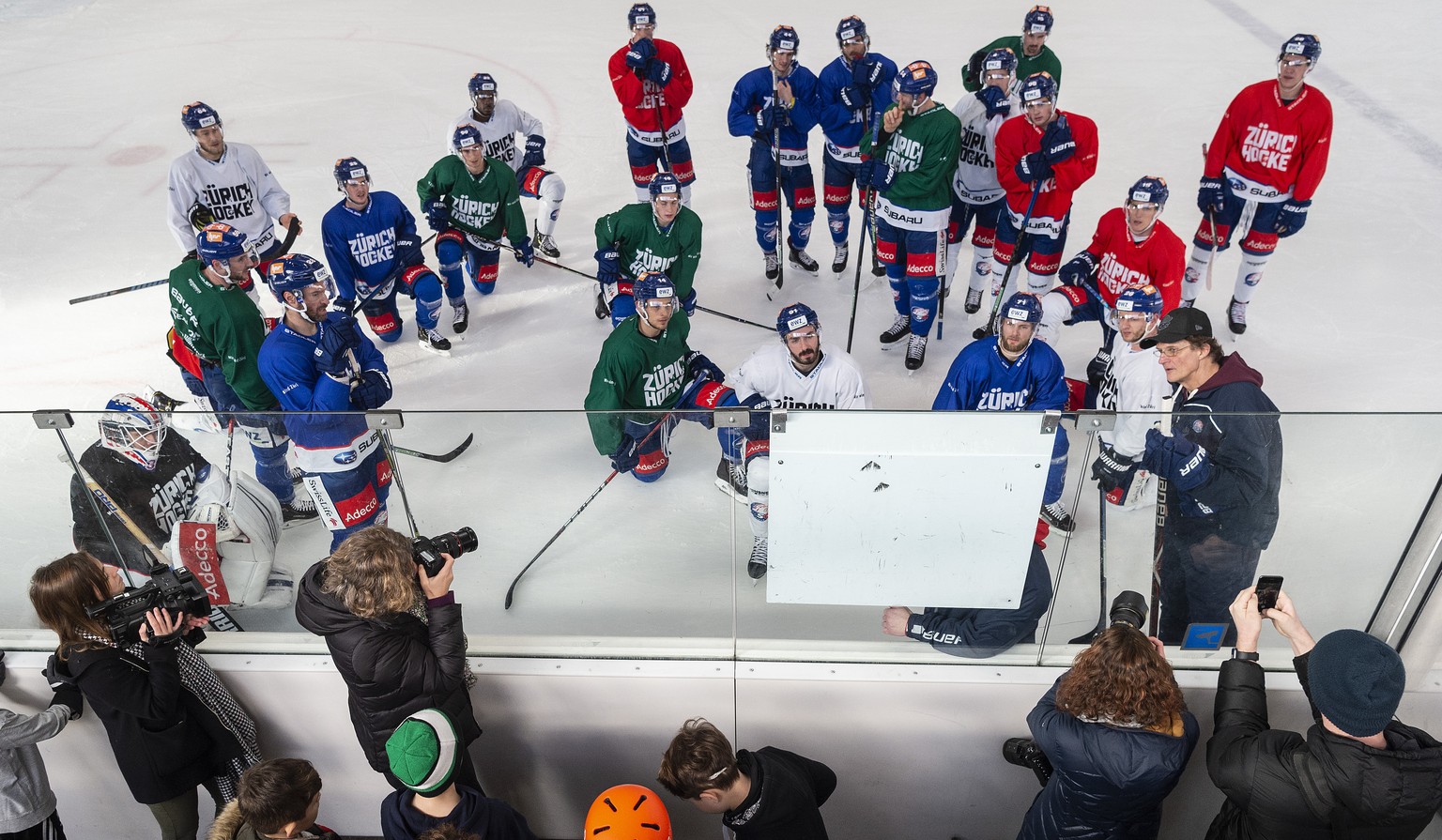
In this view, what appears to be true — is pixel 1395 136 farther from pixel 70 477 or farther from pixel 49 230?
pixel 49 230

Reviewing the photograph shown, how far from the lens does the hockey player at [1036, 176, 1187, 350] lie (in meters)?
3.72

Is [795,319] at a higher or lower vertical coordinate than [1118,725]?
higher

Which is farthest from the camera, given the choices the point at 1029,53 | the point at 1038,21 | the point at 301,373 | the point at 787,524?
the point at 1029,53

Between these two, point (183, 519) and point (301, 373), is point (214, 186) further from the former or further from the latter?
point (183, 519)

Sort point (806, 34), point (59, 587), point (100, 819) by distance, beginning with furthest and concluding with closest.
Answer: point (806, 34) < point (100, 819) < point (59, 587)

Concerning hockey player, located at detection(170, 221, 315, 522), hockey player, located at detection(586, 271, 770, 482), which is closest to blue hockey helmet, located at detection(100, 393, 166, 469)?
hockey player, located at detection(170, 221, 315, 522)

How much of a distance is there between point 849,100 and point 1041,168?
3.60ft

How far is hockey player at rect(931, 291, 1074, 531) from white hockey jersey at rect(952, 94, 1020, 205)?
1.54 metres

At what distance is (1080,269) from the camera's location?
12.9 feet

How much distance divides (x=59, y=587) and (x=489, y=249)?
3188 millimetres

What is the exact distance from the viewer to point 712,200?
20.2ft

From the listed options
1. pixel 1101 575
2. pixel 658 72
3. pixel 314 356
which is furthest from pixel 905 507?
pixel 658 72

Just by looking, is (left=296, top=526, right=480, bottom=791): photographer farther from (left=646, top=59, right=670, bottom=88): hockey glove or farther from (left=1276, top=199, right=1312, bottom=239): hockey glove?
(left=1276, top=199, right=1312, bottom=239): hockey glove

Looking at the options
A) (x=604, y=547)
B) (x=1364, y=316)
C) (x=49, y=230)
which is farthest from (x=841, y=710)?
(x=49, y=230)
